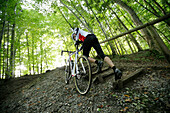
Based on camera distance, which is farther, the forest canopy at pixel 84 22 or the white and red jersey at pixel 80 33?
the forest canopy at pixel 84 22

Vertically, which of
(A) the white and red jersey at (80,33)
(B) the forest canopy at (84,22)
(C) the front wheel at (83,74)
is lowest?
(C) the front wheel at (83,74)

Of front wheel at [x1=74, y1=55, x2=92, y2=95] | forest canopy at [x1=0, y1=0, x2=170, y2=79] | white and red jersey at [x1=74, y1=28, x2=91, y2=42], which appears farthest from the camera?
forest canopy at [x1=0, y1=0, x2=170, y2=79]

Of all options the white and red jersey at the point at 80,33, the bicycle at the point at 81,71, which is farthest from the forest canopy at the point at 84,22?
the bicycle at the point at 81,71

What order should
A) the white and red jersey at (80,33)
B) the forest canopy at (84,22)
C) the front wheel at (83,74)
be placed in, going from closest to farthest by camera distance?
the front wheel at (83,74) < the white and red jersey at (80,33) < the forest canopy at (84,22)

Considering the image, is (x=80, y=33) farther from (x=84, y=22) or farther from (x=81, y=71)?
(x=84, y=22)

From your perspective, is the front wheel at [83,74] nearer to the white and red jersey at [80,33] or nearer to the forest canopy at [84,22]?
the white and red jersey at [80,33]

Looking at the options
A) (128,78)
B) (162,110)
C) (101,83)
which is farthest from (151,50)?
(162,110)

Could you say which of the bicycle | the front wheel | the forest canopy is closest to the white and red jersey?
the bicycle

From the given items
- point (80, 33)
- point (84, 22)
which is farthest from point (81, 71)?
point (84, 22)

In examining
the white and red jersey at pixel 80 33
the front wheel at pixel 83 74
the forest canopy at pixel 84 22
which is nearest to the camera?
the front wheel at pixel 83 74

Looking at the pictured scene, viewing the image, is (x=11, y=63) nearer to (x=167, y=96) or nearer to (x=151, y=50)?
(x=167, y=96)

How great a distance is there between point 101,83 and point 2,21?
6899mm

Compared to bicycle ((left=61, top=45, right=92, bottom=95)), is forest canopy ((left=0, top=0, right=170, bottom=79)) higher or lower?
higher

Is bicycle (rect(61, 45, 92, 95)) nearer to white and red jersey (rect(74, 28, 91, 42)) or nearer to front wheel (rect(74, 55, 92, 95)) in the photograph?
front wheel (rect(74, 55, 92, 95))
